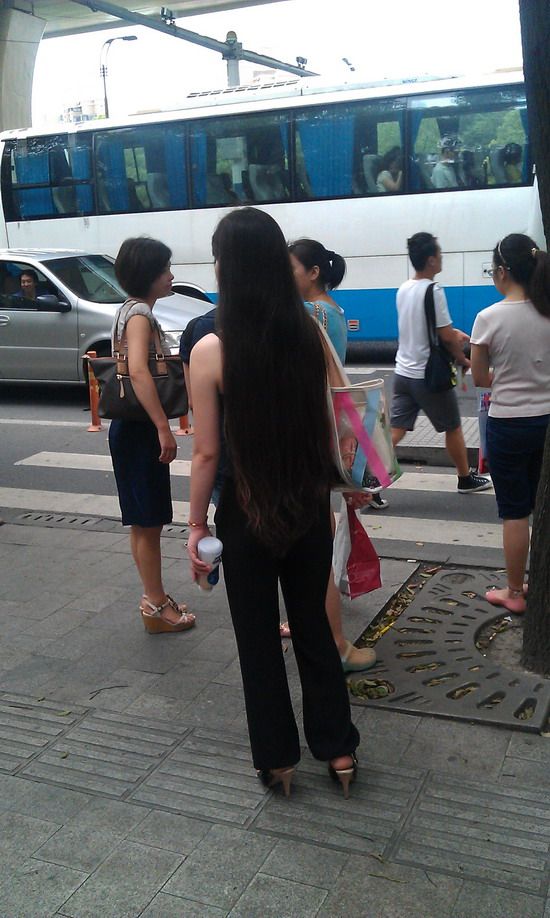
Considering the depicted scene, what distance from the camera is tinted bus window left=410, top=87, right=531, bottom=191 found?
12383 millimetres

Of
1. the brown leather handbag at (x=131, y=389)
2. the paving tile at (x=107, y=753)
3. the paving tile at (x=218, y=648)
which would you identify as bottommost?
the paving tile at (x=107, y=753)

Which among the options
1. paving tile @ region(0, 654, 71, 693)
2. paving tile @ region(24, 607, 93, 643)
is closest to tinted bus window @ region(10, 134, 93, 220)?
paving tile @ region(24, 607, 93, 643)

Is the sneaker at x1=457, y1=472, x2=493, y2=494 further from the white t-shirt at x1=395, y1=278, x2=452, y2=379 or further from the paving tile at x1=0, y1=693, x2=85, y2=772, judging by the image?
the paving tile at x1=0, y1=693, x2=85, y2=772

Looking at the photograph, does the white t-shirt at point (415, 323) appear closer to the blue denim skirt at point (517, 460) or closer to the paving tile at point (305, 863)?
the blue denim skirt at point (517, 460)

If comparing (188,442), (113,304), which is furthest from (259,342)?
(113,304)

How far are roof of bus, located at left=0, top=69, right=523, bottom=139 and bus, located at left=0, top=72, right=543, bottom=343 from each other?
0.02 m

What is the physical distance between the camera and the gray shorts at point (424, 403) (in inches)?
257

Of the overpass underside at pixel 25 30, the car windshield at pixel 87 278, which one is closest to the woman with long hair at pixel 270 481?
the car windshield at pixel 87 278

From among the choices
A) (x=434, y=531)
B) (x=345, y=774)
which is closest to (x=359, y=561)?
(x=345, y=774)

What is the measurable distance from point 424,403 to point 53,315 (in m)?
5.78

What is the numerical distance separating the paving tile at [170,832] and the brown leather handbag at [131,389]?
176 cm

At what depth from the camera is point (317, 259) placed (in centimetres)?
410

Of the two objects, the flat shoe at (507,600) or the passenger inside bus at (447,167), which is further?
the passenger inside bus at (447,167)

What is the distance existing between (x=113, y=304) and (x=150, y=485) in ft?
22.7
